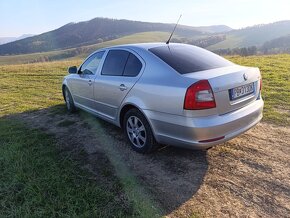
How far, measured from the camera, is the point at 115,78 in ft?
16.2

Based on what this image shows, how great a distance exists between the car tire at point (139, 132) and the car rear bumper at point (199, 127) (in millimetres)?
178

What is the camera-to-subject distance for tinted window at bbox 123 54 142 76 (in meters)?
4.52

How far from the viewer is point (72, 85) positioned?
6.82m

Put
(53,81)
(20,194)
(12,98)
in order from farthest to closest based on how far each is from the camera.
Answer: (53,81) → (12,98) → (20,194)

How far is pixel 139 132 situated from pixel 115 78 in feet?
3.57

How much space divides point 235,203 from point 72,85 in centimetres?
484

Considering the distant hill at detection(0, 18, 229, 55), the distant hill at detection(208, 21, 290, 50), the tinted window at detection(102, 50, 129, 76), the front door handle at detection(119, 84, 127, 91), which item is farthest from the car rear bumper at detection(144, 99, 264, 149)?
the distant hill at detection(0, 18, 229, 55)

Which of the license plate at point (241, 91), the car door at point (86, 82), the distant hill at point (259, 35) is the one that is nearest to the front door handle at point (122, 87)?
the car door at point (86, 82)

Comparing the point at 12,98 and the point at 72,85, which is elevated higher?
the point at 72,85

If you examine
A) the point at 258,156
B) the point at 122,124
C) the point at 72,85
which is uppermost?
the point at 72,85

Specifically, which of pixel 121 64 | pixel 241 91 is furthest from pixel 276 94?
pixel 121 64

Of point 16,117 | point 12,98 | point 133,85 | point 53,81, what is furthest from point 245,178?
point 53,81

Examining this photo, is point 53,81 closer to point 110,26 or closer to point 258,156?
point 258,156

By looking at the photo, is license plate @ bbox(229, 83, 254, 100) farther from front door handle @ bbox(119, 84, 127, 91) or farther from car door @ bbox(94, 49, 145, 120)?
front door handle @ bbox(119, 84, 127, 91)
